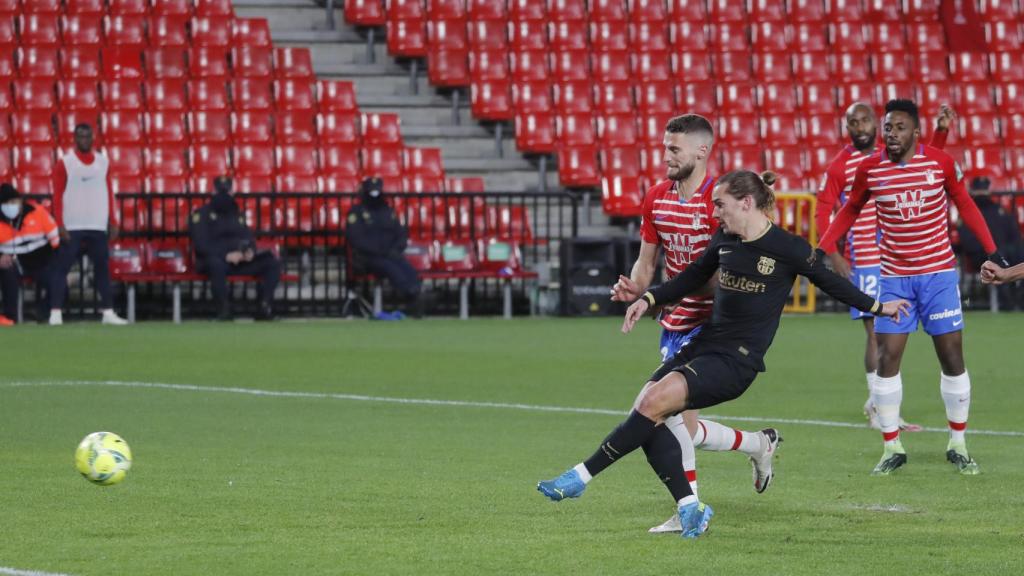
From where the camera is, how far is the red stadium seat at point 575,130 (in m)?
27.0

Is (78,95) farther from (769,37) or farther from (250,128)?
(769,37)

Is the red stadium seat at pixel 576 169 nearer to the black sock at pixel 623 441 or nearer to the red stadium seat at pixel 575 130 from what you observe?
the red stadium seat at pixel 575 130

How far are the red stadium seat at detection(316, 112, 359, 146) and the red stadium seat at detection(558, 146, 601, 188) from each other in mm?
3155

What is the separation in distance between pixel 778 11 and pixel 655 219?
2253 centimetres

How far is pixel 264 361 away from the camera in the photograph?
55.7 feet

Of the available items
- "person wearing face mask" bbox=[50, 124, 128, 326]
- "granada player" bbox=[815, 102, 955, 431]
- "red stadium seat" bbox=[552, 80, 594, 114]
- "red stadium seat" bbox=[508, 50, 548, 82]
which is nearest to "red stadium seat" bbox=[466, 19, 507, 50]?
"red stadium seat" bbox=[508, 50, 548, 82]

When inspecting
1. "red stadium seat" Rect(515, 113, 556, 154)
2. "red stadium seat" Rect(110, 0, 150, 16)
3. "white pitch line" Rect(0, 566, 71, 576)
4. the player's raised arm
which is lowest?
"white pitch line" Rect(0, 566, 71, 576)

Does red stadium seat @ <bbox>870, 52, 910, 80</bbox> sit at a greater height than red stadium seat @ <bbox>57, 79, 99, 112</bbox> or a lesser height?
greater

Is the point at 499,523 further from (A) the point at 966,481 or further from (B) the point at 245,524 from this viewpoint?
(A) the point at 966,481

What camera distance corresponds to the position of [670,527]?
7.32m

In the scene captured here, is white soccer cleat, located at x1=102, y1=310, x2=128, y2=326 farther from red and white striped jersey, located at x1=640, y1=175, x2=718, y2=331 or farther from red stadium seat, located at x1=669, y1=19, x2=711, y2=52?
red and white striped jersey, located at x1=640, y1=175, x2=718, y2=331

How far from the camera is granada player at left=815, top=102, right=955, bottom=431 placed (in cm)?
1119

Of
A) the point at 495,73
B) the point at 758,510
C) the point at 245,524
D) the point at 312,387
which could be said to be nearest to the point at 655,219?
the point at 758,510

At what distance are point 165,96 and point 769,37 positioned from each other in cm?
1024
